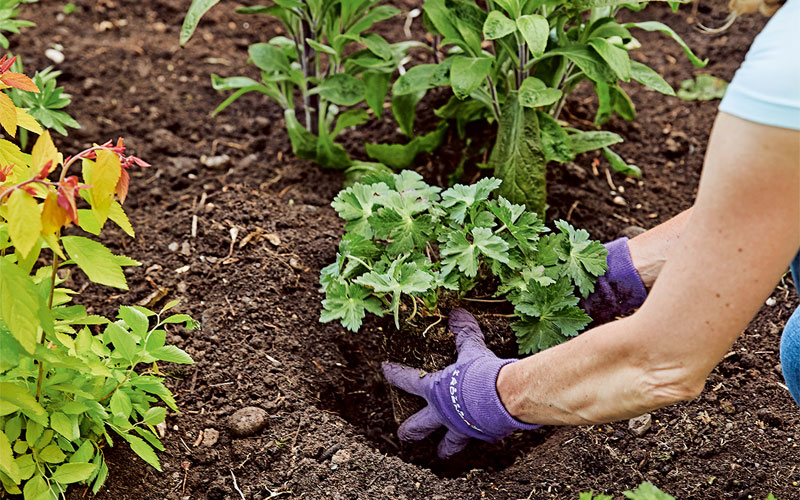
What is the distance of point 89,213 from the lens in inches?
63.4

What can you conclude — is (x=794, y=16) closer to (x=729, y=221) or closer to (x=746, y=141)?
(x=746, y=141)

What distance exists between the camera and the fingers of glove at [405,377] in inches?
83.2

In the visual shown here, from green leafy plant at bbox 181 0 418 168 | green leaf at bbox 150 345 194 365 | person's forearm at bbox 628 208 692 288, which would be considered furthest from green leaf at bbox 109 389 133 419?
person's forearm at bbox 628 208 692 288

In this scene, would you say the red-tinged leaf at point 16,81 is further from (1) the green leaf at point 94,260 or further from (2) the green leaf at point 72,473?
(2) the green leaf at point 72,473

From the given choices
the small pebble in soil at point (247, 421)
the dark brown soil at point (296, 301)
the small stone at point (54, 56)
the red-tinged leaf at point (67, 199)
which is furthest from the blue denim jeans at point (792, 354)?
the small stone at point (54, 56)

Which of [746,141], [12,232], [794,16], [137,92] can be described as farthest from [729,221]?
[137,92]

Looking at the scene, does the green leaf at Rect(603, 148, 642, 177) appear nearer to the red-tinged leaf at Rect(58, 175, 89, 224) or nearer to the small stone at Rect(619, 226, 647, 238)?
the small stone at Rect(619, 226, 647, 238)

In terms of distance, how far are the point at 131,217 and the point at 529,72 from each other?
1429 mm

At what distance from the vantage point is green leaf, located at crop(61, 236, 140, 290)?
1530 mm

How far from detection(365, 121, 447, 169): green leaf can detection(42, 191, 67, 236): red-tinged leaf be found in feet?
4.82

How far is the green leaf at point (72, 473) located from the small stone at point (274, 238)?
1013 millimetres

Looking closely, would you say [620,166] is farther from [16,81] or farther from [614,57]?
[16,81]

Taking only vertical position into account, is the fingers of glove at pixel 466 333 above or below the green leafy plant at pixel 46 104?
below

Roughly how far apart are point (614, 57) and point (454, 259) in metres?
0.80
